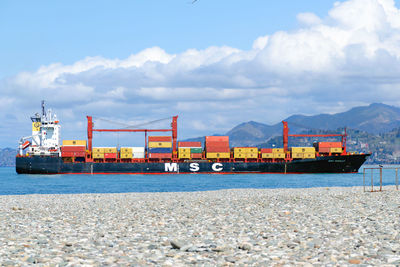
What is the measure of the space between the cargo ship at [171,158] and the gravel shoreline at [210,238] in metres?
76.0

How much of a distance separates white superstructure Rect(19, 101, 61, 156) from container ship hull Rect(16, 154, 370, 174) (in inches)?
146

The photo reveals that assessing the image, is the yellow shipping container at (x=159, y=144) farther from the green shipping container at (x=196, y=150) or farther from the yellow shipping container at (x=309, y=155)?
the yellow shipping container at (x=309, y=155)

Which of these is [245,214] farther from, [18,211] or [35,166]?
[35,166]

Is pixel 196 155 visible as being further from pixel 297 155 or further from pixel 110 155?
pixel 297 155

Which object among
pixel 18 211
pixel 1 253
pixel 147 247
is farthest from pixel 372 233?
pixel 18 211

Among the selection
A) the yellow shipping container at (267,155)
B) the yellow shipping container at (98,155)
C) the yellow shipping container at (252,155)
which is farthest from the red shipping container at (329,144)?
the yellow shipping container at (98,155)

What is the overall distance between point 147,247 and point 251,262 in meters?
3.09

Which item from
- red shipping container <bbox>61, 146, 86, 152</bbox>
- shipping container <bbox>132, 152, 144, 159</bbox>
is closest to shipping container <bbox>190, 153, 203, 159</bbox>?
shipping container <bbox>132, 152, 144, 159</bbox>

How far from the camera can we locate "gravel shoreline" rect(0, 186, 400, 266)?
9.72 meters

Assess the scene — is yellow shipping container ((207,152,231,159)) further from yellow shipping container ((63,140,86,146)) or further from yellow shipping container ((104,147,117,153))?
yellow shipping container ((63,140,86,146))

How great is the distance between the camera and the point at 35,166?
93.6 meters

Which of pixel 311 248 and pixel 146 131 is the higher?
pixel 146 131

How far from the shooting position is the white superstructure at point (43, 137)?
9725 cm

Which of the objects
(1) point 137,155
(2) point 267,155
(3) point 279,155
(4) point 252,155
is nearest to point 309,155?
(3) point 279,155
